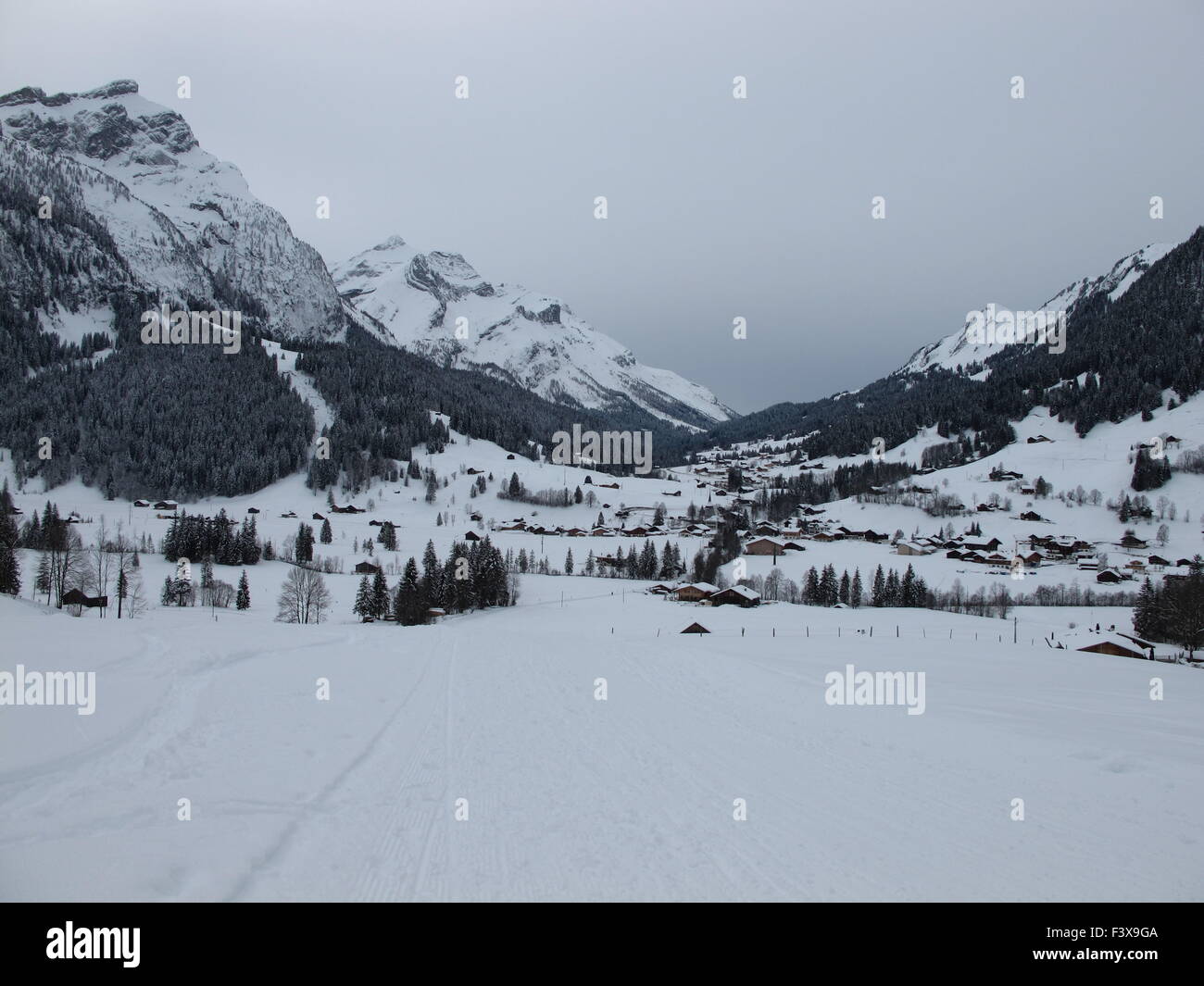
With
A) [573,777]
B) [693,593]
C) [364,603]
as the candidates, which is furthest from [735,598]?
[573,777]

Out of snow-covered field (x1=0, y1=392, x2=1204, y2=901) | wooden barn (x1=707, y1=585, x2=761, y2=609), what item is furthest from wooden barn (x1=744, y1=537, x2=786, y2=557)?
snow-covered field (x1=0, y1=392, x2=1204, y2=901)

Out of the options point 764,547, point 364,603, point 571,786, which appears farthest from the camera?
point 764,547

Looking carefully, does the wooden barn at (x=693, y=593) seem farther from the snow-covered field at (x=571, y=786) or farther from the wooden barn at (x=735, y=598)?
the snow-covered field at (x=571, y=786)

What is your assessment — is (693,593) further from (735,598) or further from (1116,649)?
(1116,649)

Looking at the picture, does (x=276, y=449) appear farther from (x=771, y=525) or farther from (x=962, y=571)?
(x=962, y=571)

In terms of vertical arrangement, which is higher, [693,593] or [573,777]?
[573,777]

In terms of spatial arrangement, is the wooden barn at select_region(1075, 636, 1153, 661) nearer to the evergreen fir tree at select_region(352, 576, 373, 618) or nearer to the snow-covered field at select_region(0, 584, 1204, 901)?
the snow-covered field at select_region(0, 584, 1204, 901)

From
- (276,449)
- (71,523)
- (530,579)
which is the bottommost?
(530,579)

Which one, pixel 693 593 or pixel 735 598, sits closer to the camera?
pixel 735 598

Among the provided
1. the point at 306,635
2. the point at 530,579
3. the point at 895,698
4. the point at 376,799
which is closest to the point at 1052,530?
the point at 530,579

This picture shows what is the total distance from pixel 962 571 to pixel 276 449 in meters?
146
